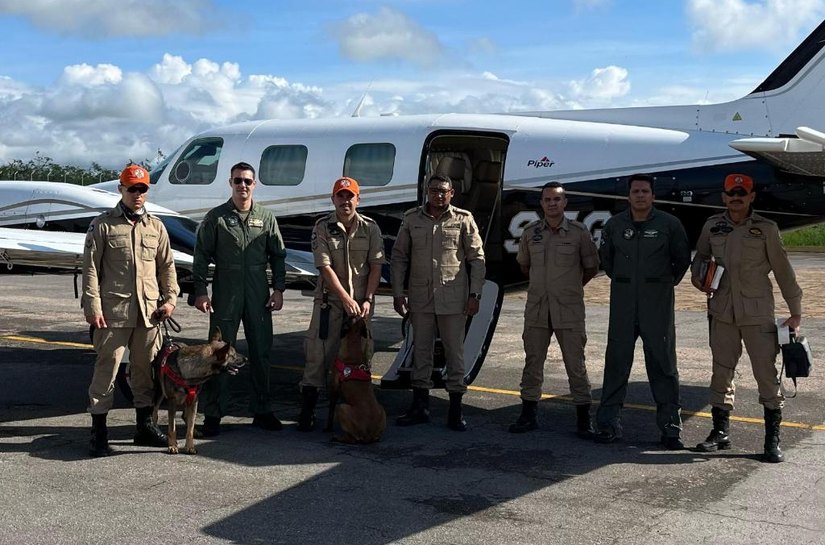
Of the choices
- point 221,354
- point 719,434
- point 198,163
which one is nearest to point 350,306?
point 221,354

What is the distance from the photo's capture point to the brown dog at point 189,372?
637 centimetres

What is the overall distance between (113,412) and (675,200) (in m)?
5.53

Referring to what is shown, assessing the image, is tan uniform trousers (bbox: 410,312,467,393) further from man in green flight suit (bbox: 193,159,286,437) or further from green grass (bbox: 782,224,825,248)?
green grass (bbox: 782,224,825,248)

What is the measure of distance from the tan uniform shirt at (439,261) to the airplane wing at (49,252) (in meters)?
1.24

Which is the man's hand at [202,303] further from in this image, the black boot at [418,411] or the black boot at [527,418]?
the black boot at [527,418]

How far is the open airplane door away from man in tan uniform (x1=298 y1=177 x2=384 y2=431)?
68 cm

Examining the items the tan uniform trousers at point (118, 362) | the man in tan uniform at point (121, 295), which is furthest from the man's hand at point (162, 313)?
the tan uniform trousers at point (118, 362)

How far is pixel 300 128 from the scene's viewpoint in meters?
10.2

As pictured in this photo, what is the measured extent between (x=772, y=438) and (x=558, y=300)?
187 cm

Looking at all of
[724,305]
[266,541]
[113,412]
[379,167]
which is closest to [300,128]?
[379,167]

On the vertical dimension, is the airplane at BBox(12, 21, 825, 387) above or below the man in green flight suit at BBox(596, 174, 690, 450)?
above

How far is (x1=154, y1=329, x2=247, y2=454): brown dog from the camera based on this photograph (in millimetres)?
6367

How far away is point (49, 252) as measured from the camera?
25.3ft

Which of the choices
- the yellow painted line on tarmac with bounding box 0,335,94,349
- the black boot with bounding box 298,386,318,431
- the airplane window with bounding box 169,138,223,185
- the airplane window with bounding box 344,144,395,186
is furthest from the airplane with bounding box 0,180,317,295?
the black boot with bounding box 298,386,318,431
